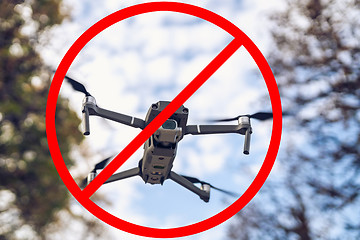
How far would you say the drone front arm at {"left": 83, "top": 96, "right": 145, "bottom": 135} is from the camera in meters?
2.39

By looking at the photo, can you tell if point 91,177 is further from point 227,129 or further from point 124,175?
point 227,129

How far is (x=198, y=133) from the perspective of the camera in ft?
8.29

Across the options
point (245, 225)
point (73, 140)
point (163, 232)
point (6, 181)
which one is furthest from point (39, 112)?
point (163, 232)

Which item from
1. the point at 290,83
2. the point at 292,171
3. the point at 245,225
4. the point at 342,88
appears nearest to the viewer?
the point at 342,88

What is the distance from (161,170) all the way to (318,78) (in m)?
7.47

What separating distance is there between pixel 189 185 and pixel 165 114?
2.06 feet

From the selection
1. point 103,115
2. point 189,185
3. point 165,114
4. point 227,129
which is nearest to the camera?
point 165,114

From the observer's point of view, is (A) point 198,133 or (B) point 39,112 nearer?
(A) point 198,133

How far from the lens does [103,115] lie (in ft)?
8.04

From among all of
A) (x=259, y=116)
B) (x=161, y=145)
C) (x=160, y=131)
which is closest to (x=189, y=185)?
(x=161, y=145)

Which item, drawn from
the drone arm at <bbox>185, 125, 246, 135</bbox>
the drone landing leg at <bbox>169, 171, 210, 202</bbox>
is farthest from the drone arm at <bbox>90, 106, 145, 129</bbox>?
the drone landing leg at <bbox>169, 171, 210, 202</bbox>

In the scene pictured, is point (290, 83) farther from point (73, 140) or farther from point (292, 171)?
point (73, 140)

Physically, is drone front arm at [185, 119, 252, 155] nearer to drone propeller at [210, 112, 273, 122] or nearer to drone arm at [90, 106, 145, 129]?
drone propeller at [210, 112, 273, 122]

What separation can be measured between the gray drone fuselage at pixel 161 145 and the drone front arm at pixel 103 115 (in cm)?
9
